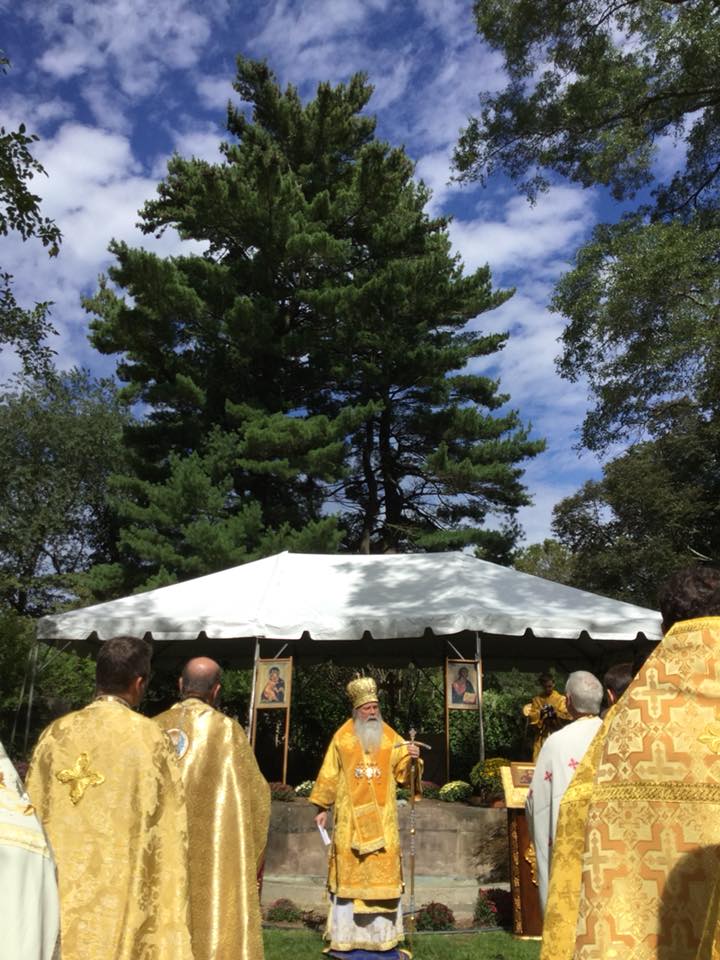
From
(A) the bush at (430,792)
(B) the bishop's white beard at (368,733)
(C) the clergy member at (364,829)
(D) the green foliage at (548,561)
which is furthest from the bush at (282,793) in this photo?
(D) the green foliage at (548,561)

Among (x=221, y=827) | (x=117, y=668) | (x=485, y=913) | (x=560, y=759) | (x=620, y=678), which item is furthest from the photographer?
(x=485, y=913)

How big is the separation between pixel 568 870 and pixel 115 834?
5.24 feet

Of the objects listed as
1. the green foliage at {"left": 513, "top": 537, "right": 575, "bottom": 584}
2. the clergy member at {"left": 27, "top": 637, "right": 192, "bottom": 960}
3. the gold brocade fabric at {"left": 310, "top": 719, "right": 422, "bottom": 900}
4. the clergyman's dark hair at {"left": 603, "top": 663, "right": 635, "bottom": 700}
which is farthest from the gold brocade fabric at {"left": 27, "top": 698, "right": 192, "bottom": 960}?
the green foliage at {"left": 513, "top": 537, "right": 575, "bottom": 584}

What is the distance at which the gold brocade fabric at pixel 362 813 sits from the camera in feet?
24.3

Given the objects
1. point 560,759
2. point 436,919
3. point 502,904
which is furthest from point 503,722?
point 560,759

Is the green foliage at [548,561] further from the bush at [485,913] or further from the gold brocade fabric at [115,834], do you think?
the gold brocade fabric at [115,834]

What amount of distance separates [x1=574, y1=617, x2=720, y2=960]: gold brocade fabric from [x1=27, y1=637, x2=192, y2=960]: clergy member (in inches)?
56.2

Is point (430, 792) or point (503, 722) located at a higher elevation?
point (503, 722)

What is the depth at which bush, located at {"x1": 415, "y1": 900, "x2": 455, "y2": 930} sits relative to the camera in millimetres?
8396

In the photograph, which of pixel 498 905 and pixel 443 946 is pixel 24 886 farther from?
pixel 498 905

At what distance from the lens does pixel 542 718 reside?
11.9 m

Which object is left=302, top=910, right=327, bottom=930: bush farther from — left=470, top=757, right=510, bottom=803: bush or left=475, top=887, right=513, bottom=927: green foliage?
left=470, top=757, right=510, bottom=803: bush

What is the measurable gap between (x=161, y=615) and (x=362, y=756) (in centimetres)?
517

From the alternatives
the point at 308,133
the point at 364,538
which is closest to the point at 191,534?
the point at 364,538
